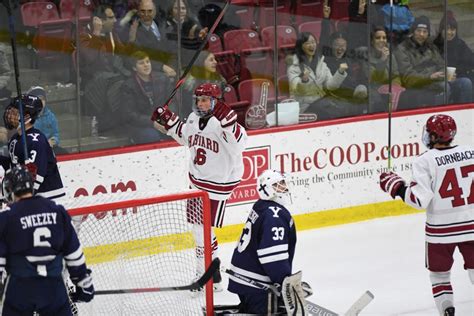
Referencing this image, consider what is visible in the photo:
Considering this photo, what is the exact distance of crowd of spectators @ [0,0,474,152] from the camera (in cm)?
849

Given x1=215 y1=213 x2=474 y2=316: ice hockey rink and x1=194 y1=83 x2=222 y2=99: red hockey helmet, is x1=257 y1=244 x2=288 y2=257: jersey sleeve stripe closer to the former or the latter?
x1=215 y1=213 x2=474 y2=316: ice hockey rink

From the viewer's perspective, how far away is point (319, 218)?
9266 millimetres

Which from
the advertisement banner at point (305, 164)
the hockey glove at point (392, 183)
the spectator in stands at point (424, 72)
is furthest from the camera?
the spectator in stands at point (424, 72)

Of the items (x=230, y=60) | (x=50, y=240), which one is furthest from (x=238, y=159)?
(x=50, y=240)

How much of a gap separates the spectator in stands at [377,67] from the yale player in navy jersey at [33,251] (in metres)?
4.58

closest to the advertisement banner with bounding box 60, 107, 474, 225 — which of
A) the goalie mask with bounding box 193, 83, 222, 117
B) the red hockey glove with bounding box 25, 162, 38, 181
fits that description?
the goalie mask with bounding box 193, 83, 222, 117

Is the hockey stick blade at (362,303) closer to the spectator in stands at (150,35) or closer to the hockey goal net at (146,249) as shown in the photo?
the hockey goal net at (146,249)

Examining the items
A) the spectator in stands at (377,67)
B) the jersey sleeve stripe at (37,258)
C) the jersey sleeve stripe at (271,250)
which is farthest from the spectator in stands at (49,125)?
the jersey sleeve stripe at (37,258)

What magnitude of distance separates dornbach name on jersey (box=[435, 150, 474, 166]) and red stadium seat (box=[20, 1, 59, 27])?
2.86 meters

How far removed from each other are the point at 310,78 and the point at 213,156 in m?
2.03

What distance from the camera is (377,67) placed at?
9.70 meters

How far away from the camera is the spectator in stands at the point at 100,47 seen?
8391 millimetres

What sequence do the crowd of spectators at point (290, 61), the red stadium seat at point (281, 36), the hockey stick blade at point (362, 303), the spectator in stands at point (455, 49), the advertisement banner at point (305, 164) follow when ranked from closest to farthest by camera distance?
the hockey stick blade at point (362, 303), the advertisement banner at point (305, 164), the crowd of spectators at point (290, 61), the red stadium seat at point (281, 36), the spectator in stands at point (455, 49)

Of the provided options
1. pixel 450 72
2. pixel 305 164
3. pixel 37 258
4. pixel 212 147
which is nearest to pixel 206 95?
pixel 212 147
